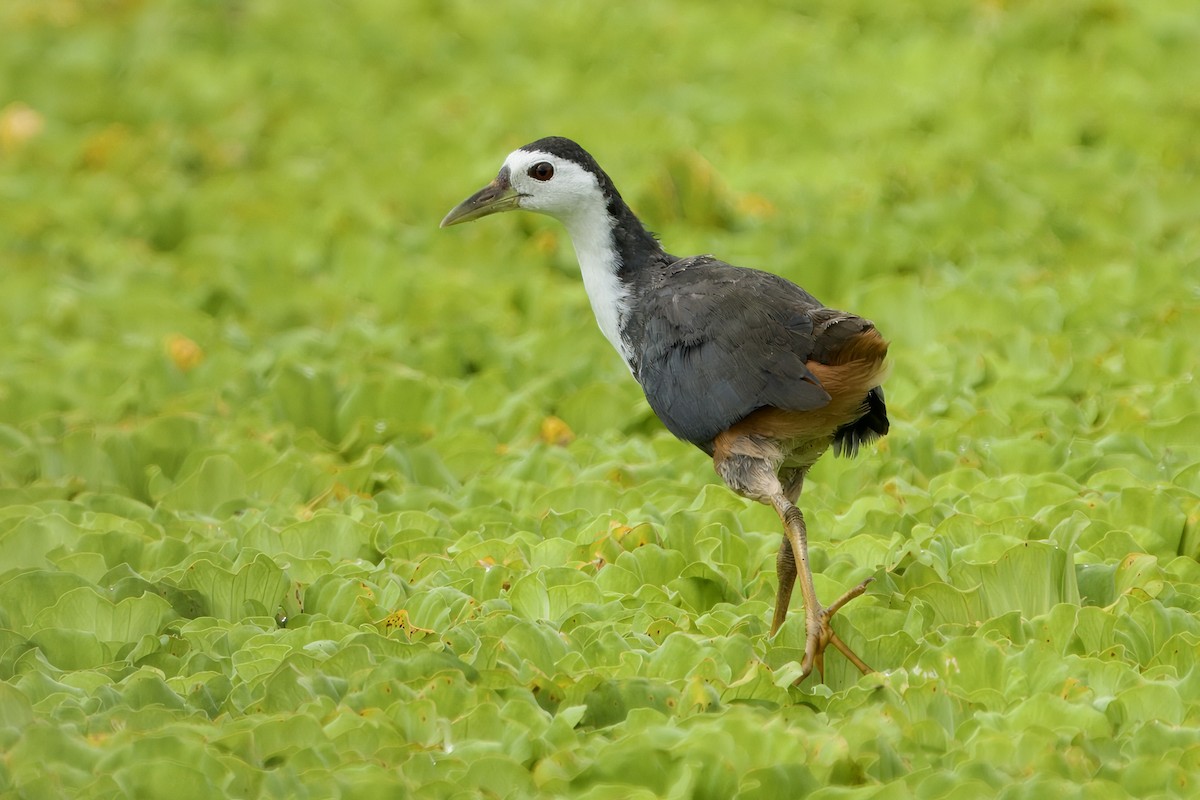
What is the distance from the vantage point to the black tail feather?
408 cm

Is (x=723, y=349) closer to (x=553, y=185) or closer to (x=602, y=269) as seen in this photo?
(x=602, y=269)

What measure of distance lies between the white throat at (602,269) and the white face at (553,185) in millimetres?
17

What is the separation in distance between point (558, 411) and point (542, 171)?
1.19m

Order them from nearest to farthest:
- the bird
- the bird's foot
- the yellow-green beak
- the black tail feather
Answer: the bird's foot → the bird → the black tail feather → the yellow-green beak

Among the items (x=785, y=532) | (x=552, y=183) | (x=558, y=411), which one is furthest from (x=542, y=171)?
(x=785, y=532)

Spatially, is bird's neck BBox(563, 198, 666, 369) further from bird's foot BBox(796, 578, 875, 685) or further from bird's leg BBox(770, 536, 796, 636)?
bird's foot BBox(796, 578, 875, 685)

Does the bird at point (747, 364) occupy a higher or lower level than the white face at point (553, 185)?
lower

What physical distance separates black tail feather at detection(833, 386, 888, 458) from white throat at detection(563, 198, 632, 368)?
2.07 ft

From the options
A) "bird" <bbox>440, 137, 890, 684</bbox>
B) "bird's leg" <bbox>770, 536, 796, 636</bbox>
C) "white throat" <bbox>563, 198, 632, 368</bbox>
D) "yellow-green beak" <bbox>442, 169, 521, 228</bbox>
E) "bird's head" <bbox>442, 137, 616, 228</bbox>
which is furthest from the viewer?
"yellow-green beak" <bbox>442, 169, 521, 228</bbox>

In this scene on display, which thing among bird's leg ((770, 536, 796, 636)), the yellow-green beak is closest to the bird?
bird's leg ((770, 536, 796, 636))

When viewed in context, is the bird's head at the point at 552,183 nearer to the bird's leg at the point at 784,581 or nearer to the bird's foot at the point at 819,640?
the bird's leg at the point at 784,581

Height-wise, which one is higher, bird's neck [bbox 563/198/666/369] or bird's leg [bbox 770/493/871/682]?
bird's neck [bbox 563/198/666/369]

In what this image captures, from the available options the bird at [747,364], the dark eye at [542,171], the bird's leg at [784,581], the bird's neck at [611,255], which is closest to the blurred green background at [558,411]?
the bird's leg at [784,581]

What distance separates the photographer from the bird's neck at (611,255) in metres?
4.47
